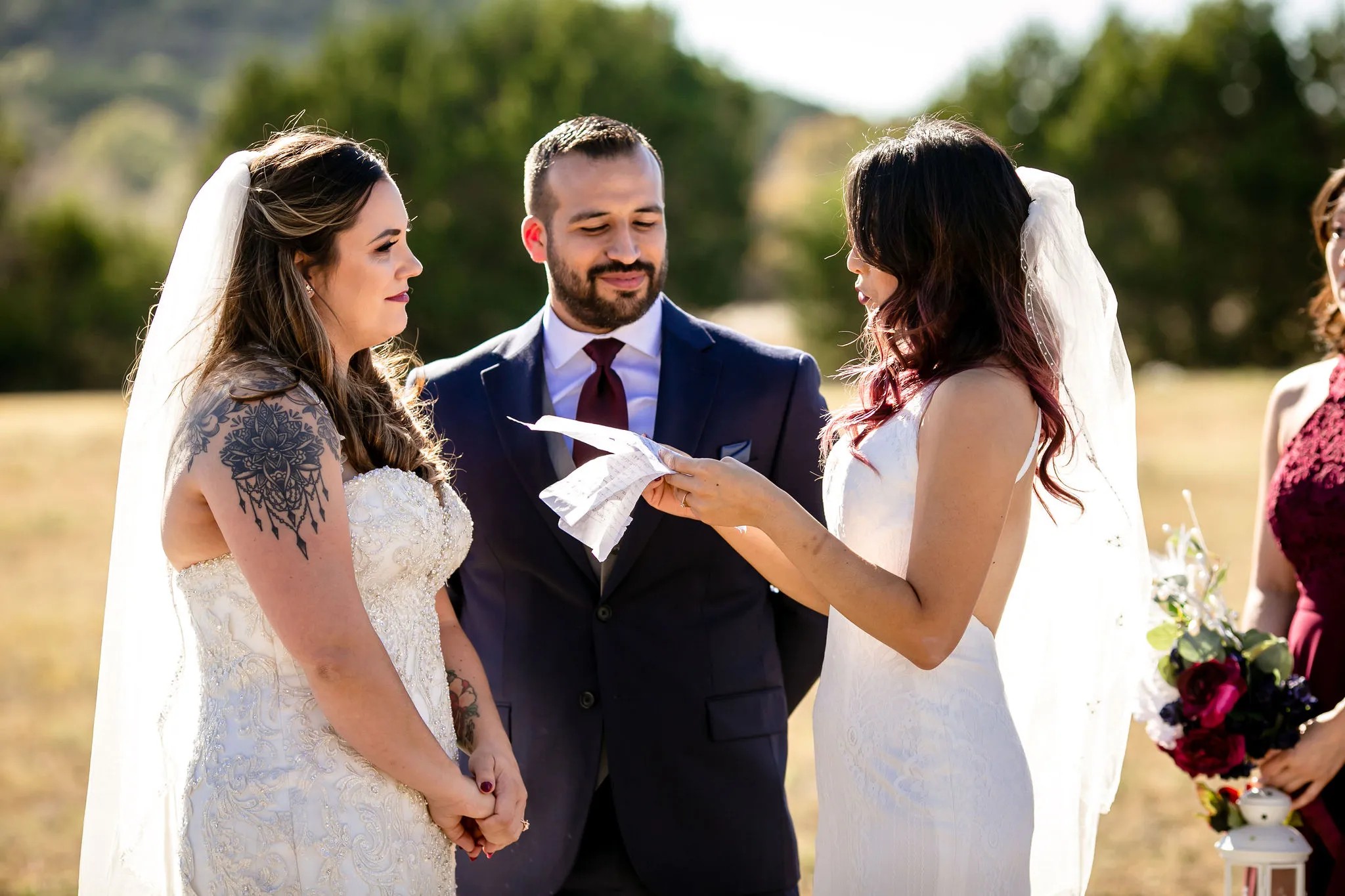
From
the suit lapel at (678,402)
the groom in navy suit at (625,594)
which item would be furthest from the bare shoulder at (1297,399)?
the suit lapel at (678,402)

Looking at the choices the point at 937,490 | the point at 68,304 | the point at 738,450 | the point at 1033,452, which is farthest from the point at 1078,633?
the point at 68,304

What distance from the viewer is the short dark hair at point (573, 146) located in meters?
3.93

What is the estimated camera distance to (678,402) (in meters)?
3.77

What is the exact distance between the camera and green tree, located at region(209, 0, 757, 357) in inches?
1673

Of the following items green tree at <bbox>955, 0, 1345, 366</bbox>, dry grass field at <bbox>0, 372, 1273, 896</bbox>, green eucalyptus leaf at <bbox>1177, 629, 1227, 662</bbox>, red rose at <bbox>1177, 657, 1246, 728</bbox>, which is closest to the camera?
red rose at <bbox>1177, 657, 1246, 728</bbox>

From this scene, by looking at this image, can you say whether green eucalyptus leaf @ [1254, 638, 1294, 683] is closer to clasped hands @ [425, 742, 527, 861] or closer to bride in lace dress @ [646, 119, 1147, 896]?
bride in lace dress @ [646, 119, 1147, 896]

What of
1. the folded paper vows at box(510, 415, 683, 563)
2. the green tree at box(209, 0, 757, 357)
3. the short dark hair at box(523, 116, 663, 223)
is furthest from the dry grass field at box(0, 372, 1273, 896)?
the green tree at box(209, 0, 757, 357)

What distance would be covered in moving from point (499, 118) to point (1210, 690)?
4225cm

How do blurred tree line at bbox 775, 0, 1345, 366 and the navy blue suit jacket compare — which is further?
blurred tree line at bbox 775, 0, 1345, 366

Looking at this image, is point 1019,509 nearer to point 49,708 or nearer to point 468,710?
point 468,710

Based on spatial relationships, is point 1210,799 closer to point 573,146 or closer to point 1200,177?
point 573,146

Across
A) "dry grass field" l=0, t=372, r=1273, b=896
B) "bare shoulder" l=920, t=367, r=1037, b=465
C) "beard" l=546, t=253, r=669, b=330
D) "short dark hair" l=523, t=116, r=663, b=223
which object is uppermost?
"short dark hair" l=523, t=116, r=663, b=223

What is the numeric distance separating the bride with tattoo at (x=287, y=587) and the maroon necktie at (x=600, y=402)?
25.2 inches

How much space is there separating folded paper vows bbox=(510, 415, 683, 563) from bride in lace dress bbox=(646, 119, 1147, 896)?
85 millimetres
